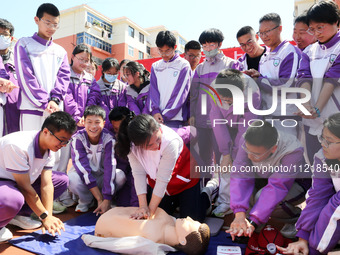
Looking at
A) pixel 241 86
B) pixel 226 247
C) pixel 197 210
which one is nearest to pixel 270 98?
pixel 241 86

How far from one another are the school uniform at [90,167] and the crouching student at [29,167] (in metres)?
0.64

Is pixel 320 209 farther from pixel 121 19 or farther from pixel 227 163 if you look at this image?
pixel 121 19

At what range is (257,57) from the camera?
Answer: 3.32m

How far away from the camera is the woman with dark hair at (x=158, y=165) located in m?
2.19

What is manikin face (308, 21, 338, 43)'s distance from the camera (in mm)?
2439

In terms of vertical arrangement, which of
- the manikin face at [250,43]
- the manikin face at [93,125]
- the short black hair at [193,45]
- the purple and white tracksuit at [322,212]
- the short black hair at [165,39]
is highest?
the short black hair at [193,45]

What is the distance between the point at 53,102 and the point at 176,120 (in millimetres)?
1489

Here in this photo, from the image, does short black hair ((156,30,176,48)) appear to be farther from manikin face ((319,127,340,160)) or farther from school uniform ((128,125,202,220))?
manikin face ((319,127,340,160))

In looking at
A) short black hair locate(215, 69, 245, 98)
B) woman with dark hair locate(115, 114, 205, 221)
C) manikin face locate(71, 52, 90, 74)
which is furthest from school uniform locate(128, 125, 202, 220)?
manikin face locate(71, 52, 90, 74)

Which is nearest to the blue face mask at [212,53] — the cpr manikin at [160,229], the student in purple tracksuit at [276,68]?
the student in purple tracksuit at [276,68]

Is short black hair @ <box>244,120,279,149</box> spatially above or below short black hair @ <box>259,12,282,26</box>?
below

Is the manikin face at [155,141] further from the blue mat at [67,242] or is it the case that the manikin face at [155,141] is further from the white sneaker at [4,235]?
the white sneaker at [4,235]

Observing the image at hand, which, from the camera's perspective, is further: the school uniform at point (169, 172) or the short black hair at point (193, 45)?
the short black hair at point (193, 45)

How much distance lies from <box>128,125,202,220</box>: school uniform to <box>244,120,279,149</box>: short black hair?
2.20ft
